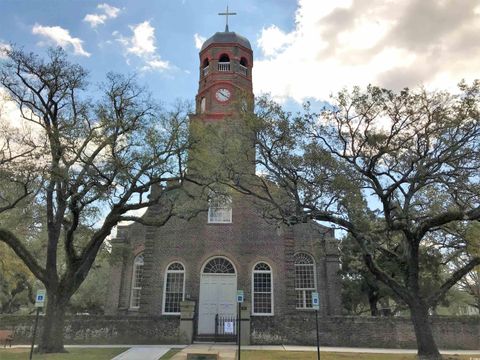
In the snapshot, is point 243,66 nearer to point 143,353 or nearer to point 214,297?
point 214,297

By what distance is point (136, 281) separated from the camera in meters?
24.8

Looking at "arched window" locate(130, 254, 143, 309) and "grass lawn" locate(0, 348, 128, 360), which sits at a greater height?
"arched window" locate(130, 254, 143, 309)

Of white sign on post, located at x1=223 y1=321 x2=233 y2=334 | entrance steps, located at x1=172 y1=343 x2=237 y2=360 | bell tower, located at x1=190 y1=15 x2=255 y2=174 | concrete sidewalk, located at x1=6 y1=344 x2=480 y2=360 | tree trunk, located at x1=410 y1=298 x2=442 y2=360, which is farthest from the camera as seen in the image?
bell tower, located at x1=190 y1=15 x2=255 y2=174

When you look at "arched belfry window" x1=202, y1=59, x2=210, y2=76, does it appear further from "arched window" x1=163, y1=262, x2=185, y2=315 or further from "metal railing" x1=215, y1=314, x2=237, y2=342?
"metal railing" x1=215, y1=314, x2=237, y2=342

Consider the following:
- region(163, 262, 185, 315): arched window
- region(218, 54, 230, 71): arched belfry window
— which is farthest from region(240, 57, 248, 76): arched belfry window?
region(163, 262, 185, 315): arched window

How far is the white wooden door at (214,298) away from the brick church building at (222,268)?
50 mm

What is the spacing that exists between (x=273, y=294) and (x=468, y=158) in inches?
481

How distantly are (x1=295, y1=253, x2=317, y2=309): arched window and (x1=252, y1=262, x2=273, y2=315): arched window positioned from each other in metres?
2.88

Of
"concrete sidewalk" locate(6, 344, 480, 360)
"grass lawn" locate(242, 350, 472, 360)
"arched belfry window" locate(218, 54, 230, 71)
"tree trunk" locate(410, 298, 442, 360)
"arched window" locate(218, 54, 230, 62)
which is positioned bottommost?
"grass lawn" locate(242, 350, 472, 360)

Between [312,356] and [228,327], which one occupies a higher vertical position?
[228,327]

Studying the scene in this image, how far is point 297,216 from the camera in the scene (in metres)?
15.5

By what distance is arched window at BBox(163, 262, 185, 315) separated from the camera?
22.4 m

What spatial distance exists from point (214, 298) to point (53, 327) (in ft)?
29.5

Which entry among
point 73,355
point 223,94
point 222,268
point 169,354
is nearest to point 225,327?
point 222,268
